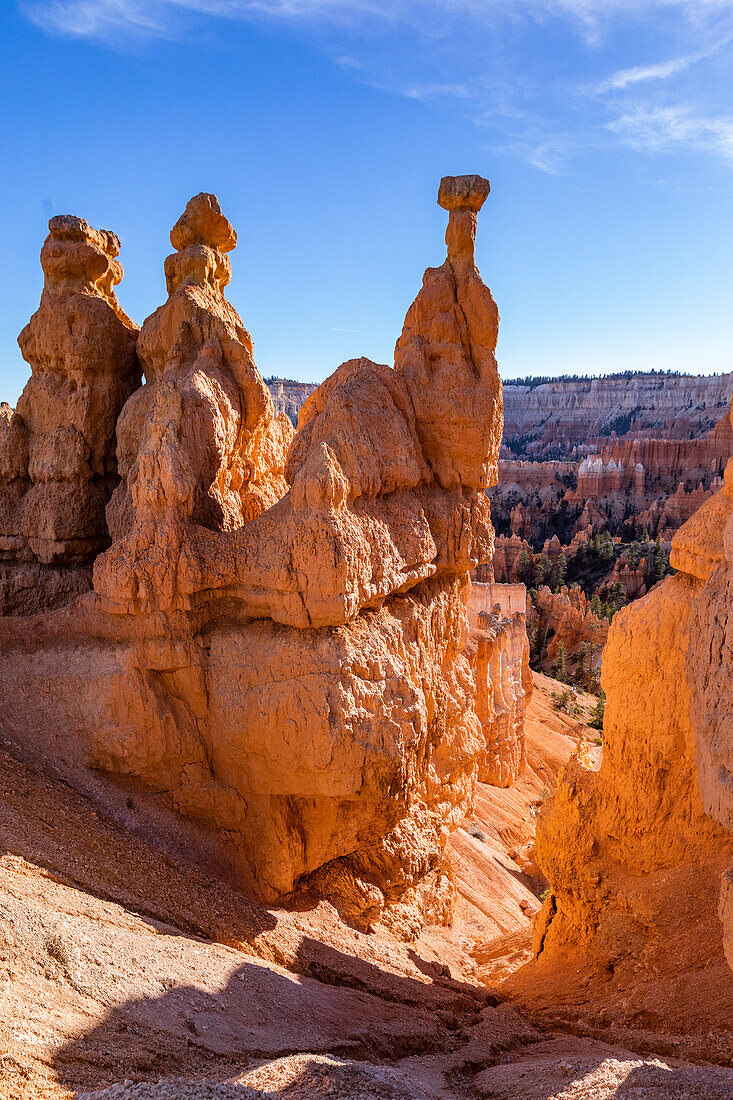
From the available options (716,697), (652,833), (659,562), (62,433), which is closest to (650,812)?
(652,833)

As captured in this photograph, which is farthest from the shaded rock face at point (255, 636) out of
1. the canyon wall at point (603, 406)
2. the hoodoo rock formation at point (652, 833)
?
the canyon wall at point (603, 406)

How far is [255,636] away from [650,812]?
4.87 m

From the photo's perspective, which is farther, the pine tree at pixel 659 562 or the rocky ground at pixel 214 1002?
the pine tree at pixel 659 562

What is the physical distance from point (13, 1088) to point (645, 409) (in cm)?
15132

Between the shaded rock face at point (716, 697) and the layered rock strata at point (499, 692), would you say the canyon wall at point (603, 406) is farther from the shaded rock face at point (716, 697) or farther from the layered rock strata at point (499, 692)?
the shaded rock face at point (716, 697)

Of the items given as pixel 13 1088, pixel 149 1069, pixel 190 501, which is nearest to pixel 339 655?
pixel 190 501

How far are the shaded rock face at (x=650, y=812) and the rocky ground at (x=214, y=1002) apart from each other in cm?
A: 130

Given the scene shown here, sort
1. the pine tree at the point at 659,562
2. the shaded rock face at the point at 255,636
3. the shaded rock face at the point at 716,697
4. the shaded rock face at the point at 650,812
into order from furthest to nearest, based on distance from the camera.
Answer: the pine tree at the point at 659,562 < the shaded rock face at the point at 255,636 < the shaded rock face at the point at 650,812 < the shaded rock face at the point at 716,697

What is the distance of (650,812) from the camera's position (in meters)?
8.59

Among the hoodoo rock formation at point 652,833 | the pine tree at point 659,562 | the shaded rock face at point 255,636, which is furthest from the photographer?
the pine tree at point 659,562

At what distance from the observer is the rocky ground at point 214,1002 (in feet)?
16.1

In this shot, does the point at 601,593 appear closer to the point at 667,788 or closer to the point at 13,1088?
the point at 667,788

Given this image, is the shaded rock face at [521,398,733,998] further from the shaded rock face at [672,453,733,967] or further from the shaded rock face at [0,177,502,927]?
the shaded rock face at [0,177,502,927]

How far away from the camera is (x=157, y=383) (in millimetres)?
10172
